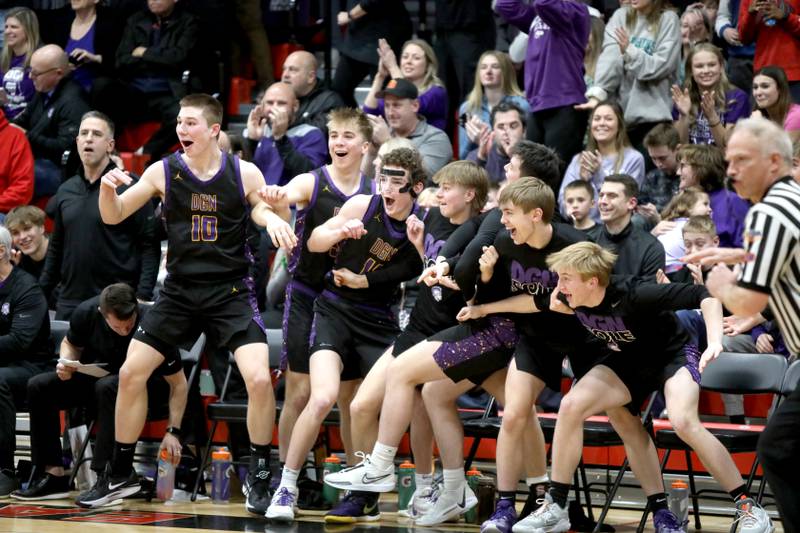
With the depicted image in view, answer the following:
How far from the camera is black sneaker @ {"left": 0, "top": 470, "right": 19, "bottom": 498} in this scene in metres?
7.47

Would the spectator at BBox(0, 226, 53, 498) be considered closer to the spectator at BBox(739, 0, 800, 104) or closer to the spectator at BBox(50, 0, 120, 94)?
the spectator at BBox(50, 0, 120, 94)

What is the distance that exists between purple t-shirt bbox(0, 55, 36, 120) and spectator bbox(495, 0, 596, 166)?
15.7 ft

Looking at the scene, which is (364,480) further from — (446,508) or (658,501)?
(658,501)

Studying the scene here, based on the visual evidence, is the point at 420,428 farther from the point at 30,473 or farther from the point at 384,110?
the point at 384,110

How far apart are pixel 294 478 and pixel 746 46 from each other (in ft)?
17.8

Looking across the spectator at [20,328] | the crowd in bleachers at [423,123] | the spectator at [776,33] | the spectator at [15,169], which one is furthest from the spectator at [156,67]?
the spectator at [776,33]

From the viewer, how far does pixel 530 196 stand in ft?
19.7

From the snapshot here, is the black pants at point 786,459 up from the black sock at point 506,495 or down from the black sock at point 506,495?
up

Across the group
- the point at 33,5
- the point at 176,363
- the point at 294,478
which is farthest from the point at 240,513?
the point at 33,5

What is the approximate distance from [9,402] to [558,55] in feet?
14.9

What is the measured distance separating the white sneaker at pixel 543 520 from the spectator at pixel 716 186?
273cm

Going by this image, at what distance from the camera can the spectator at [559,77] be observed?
9055 millimetres

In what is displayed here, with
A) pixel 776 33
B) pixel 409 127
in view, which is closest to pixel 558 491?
pixel 409 127

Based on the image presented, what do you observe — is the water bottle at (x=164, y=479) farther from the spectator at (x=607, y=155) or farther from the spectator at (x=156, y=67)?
the spectator at (x=156, y=67)
